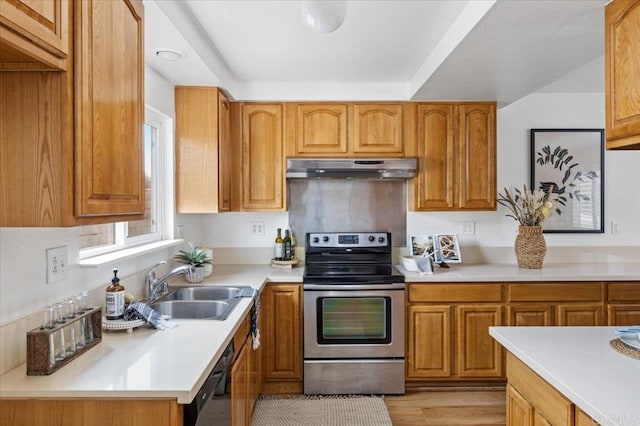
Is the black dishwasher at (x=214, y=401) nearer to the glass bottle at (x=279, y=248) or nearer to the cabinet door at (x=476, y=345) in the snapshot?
the glass bottle at (x=279, y=248)

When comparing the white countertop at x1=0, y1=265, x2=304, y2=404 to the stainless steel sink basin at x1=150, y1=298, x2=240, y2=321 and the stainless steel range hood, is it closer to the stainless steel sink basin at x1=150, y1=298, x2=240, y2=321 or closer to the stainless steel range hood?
the stainless steel sink basin at x1=150, y1=298, x2=240, y2=321

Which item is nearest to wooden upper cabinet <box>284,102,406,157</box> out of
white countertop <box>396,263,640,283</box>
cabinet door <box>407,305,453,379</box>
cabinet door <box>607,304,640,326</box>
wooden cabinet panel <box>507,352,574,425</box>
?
white countertop <box>396,263,640,283</box>

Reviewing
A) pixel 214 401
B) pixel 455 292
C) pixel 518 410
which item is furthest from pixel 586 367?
pixel 455 292

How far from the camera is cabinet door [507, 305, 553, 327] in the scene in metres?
3.06

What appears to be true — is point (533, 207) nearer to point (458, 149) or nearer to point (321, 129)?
point (458, 149)

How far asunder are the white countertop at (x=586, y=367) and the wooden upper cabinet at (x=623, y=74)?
2.33ft

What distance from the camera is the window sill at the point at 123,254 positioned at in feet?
5.99

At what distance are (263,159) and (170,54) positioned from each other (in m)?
1.18

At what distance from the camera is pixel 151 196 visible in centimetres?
282

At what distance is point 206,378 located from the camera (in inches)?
55.5

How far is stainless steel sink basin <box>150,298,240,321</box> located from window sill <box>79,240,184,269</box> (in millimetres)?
295

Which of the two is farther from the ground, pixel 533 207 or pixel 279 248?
pixel 533 207

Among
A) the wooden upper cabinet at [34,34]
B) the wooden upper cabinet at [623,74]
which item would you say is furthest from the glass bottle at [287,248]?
the wooden upper cabinet at [34,34]

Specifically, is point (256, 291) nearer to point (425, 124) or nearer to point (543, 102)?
point (425, 124)
